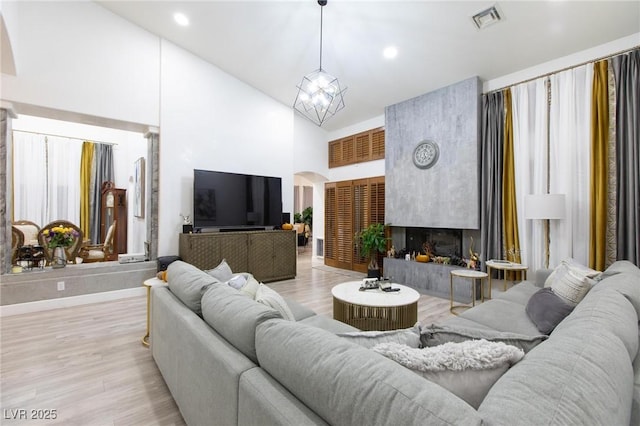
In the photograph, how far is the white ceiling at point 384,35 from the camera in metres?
3.14

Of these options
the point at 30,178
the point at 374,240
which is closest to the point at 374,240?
the point at 374,240

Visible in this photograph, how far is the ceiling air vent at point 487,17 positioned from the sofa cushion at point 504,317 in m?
3.06

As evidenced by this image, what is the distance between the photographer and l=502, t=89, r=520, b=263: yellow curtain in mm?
3990

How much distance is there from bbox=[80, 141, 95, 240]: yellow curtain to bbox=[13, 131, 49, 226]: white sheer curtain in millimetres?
614

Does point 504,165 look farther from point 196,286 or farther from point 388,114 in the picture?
point 196,286

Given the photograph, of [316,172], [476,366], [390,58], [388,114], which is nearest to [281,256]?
[316,172]

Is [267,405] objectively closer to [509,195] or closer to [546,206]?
[546,206]

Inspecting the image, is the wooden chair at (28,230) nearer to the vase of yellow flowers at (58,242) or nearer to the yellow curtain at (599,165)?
the vase of yellow flowers at (58,242)

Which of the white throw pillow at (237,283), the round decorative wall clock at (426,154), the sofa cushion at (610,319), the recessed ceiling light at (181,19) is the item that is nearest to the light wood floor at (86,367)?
the white throw pillow at (237,283)

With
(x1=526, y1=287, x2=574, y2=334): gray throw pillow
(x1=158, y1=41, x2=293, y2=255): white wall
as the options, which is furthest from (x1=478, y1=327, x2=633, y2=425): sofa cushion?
(x1=158, y1=41, x2=293, y2=255): white wall

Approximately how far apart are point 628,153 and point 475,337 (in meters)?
3.64

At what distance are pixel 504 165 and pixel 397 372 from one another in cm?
430

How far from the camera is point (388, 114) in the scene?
5.49 m

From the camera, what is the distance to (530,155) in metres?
3.93
